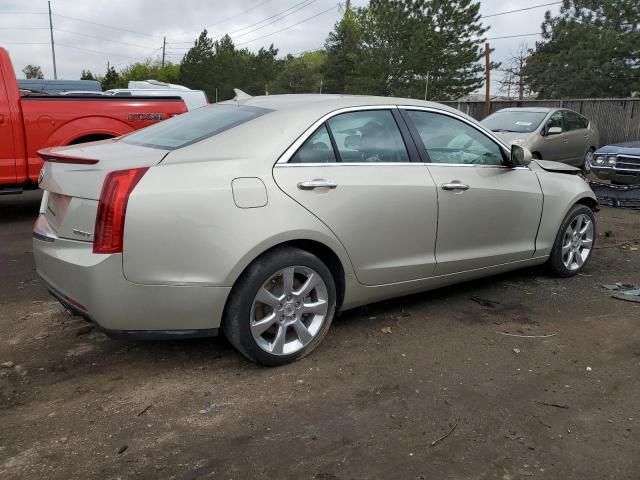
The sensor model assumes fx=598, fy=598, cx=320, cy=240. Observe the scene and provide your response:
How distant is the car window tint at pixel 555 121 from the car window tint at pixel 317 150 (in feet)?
32.1

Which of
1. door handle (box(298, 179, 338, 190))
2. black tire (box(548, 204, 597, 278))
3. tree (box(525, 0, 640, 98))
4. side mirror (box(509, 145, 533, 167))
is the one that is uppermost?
tree (box(525, 0, 640, 98))

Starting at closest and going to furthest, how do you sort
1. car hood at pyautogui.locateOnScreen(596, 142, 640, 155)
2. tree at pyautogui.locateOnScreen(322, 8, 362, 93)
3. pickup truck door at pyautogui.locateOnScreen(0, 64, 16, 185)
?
pickup truck door at pyautogui.locateOnScreen(0, 64, 16, 185) < car hood at pyautogui.locateOnScreen(596, 142, 640, 155) < tree at pyautogui.locateOnScreen(322, 8, 362, 93)

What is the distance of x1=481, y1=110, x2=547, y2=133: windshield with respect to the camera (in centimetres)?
1213

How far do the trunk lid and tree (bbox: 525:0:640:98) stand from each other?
3468 cm

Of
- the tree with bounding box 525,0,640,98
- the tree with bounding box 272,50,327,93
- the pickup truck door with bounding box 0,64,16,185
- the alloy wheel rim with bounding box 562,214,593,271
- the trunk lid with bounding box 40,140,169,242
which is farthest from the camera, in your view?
the tree with bounding box 272,50,327,93

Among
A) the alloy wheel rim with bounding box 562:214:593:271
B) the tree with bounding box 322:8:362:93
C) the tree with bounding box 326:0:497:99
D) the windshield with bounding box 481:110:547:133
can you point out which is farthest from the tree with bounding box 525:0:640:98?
the alloy wheel rim with bounding box 562:214:593:271

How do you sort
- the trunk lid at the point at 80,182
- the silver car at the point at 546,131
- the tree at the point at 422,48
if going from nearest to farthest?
the trunk lid at the point at 80,182 → the silver car at the point at 546,131 → the tree at the point at 422,48

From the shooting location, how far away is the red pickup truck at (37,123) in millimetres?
Answer: 7160

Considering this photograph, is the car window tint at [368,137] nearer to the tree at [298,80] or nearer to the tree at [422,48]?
the tree at [422,48]

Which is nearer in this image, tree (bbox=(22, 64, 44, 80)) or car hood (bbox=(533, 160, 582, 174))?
car hood (bbox=(533, 160, 582, 174))

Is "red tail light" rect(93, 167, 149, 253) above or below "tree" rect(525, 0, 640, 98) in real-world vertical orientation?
below

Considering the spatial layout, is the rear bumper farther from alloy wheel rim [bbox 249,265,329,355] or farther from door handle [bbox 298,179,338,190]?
door handle [bbox 298,179,338,190]

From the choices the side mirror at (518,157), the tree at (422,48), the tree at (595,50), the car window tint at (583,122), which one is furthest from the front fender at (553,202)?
the tree at (422,48)

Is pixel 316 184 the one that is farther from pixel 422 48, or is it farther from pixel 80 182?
pixel 422 48
